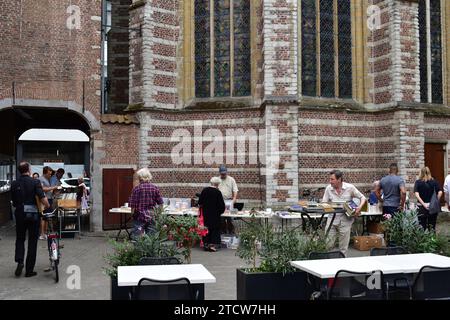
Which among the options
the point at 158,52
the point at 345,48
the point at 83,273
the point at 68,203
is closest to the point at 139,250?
the point at 83,273

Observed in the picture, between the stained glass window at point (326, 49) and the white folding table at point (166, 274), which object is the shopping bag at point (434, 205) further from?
the stained glass window at point (326, 49)

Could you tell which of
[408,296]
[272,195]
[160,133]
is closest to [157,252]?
[408,296]

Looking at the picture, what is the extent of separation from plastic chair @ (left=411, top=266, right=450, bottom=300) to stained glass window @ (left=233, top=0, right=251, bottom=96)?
1154cm

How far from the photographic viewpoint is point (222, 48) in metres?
15.9

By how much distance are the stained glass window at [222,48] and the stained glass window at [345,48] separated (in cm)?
314

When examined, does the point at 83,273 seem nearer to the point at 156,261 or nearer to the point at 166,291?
the point at 156,261

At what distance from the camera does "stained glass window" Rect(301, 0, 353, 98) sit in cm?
1572

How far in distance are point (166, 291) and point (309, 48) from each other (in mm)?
12783

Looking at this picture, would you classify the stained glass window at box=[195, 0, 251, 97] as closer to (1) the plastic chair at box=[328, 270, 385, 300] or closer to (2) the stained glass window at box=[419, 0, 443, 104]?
(2) the stained glass window at box=[419, 0, 443, 104]

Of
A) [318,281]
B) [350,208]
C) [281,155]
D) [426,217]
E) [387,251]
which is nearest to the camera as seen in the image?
[318,281]

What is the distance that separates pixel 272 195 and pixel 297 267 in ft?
30.6

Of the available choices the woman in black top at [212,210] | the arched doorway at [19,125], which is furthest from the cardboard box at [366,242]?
the arched doorway at [19,125]

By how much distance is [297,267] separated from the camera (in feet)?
15.5
